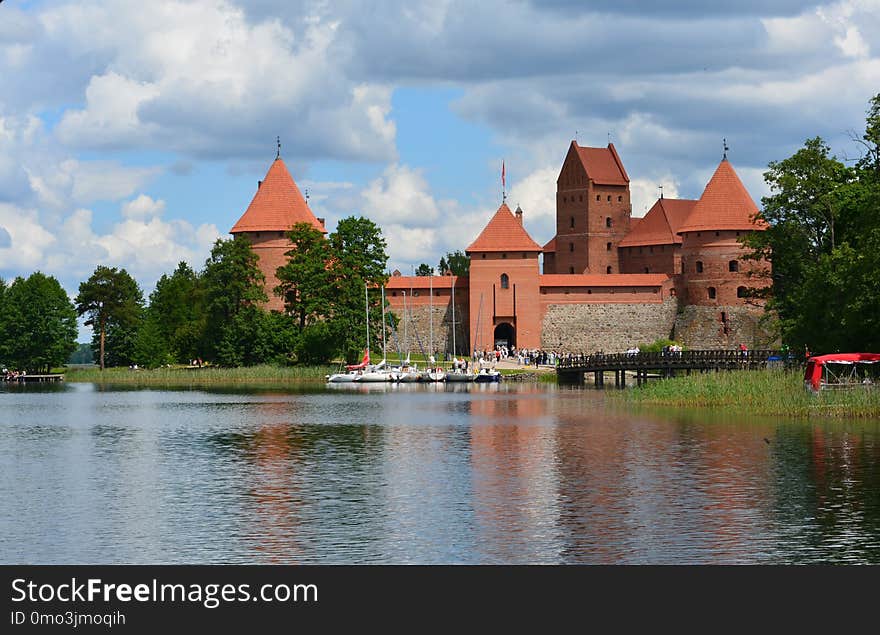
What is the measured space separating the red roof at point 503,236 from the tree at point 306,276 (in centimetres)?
969

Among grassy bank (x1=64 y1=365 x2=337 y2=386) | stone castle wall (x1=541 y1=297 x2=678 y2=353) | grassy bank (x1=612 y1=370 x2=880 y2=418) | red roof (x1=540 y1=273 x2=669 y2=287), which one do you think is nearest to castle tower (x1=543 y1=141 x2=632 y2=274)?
red roof (x1=540 y1=273 x2=669 y2=287)

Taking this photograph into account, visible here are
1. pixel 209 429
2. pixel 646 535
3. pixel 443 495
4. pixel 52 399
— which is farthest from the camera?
pixel 52 399

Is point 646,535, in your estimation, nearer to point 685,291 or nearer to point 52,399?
point 52,399

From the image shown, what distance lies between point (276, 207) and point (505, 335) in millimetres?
12518

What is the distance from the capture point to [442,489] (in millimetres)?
21906

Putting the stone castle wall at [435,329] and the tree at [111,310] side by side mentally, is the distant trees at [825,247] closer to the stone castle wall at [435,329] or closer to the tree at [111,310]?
the stone castle wall at [435,329]

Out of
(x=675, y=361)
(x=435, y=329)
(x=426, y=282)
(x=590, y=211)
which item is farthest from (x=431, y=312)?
(x=675, y=361)

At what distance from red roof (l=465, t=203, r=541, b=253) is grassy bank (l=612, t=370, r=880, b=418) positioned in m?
25.8

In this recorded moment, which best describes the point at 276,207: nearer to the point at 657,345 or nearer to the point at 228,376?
the point at 228,376

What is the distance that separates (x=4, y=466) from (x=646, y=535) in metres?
13.2

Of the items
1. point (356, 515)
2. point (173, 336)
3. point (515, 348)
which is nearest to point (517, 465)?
point (356, 515)

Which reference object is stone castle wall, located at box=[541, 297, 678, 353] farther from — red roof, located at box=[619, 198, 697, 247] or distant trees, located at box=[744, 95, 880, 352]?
distant trees, located at box=[744, 95, 880, 352]

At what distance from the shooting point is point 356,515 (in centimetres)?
1928

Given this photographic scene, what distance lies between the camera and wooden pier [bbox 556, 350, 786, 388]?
4578cm
